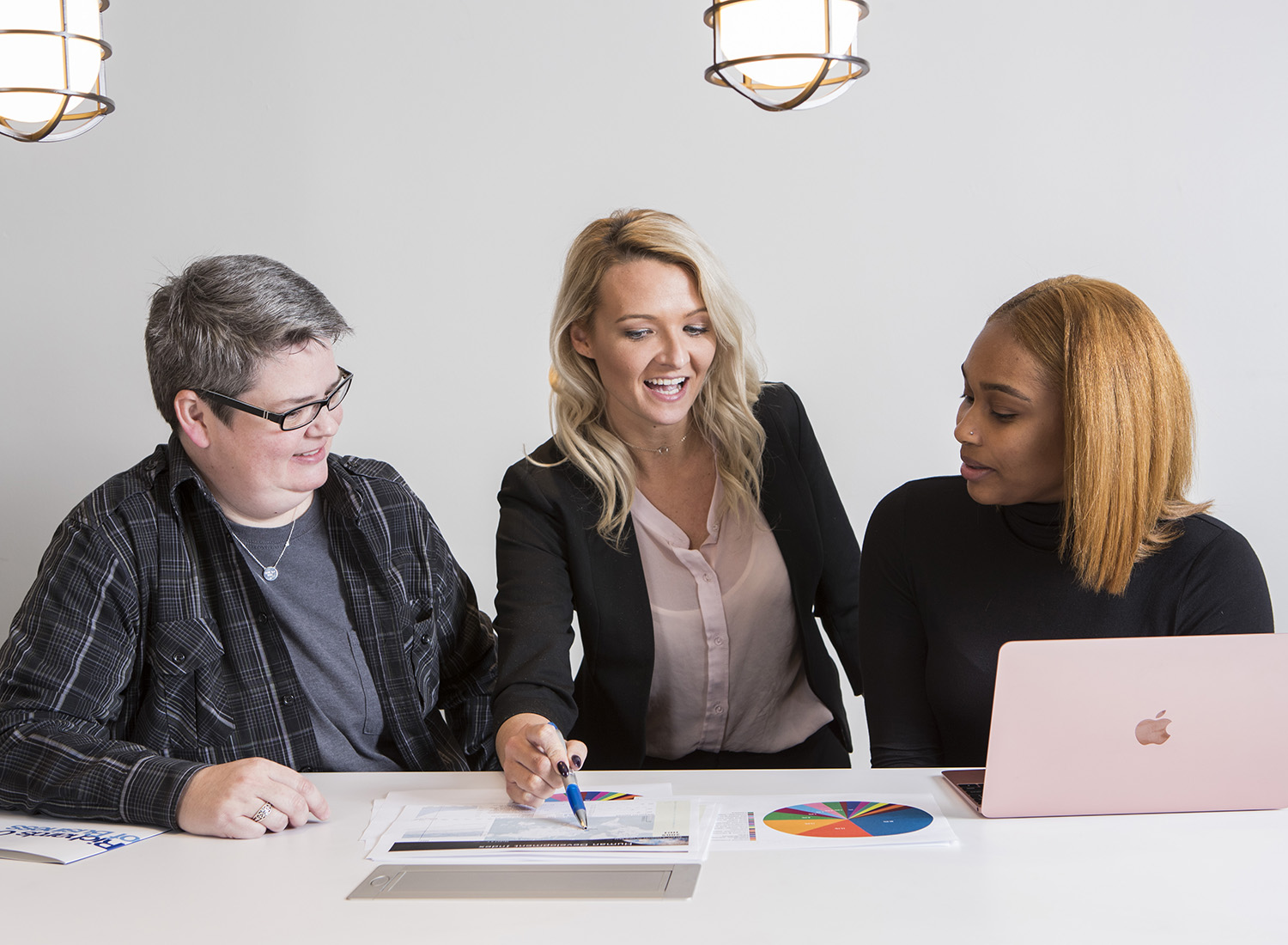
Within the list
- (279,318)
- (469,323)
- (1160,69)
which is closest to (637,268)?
(279,318)

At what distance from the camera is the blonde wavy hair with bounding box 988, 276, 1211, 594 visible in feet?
5.05

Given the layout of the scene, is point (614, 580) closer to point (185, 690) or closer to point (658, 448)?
point (658, 448)

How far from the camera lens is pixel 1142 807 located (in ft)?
4.41

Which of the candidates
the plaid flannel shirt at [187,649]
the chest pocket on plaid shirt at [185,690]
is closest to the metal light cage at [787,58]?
the plaid flannel shirt at [187,649]

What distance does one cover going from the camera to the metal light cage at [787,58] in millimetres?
1290

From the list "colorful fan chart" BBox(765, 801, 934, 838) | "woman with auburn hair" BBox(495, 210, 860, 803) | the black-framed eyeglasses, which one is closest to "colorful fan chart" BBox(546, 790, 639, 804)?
"colorful fan chart" BBox(765, 801, 934, 838)

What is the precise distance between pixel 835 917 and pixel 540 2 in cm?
241

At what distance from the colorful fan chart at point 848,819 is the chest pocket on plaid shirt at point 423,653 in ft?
2.41

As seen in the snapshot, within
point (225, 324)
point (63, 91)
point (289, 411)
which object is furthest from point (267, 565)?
point (63, 91)

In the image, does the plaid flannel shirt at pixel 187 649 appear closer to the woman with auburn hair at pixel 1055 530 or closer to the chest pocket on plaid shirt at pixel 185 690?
the chest pocket on plaid shirt at pixel 185 690

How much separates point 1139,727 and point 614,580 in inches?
36.3

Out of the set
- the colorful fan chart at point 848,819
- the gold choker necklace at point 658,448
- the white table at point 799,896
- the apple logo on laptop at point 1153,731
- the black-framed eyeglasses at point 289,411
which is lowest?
the colorful fan chart at point 848,819

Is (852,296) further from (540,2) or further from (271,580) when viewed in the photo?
(271,580)

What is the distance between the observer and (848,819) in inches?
53.6
